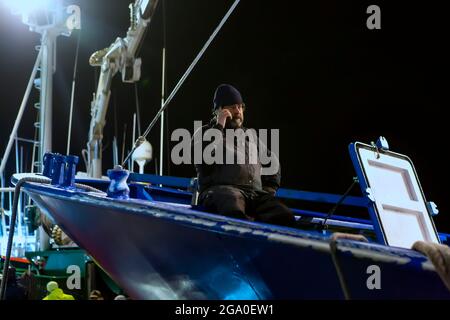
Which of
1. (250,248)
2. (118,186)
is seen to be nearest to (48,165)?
(118,186)

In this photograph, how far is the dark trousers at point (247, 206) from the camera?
260cm

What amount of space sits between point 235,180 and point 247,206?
0.33 metres

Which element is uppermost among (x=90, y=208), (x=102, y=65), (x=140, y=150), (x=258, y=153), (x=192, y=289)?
(x=102, y=65)

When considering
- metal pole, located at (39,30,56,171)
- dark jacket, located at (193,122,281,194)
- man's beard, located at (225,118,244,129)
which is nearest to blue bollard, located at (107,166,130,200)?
dark jacket, located at (193,122,281,194)

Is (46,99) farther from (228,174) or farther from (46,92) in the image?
(228,174)

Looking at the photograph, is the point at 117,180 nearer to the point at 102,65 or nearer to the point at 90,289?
the point at 90,289

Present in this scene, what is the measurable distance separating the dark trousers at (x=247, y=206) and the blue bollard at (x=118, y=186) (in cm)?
45

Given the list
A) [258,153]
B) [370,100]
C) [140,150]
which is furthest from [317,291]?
[370,100]

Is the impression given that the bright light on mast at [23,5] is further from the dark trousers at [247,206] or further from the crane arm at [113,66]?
the dark trousers at [247,206]

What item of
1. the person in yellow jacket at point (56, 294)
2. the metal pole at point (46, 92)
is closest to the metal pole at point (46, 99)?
the metal pole at point (46, 92)

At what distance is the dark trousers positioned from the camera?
2.60 meters

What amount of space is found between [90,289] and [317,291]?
17.2 ft
